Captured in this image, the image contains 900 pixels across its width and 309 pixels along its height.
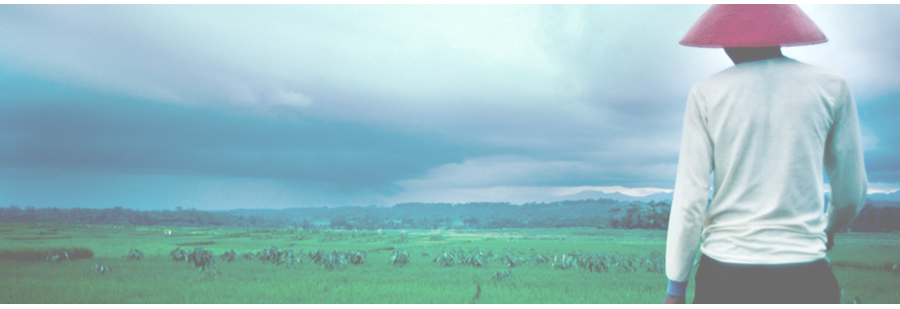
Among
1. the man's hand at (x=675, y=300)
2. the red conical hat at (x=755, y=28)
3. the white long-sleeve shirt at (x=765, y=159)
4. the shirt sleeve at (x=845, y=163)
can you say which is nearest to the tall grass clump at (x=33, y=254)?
the man's hand at (x=675, y=300)

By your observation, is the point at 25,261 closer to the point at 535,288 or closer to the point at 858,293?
the point at 535,288

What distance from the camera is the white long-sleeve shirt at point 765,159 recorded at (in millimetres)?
1984

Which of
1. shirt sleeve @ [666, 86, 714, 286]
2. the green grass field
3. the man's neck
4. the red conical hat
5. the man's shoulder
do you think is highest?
the red conical hat

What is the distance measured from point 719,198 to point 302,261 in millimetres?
13665

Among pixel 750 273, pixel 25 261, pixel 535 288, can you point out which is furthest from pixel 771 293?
pixel 25 261

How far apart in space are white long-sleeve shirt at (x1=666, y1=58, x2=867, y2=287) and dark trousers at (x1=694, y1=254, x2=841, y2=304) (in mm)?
42

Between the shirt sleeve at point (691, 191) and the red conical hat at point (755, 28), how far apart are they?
0.28 metres

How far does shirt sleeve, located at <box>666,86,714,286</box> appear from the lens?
209cm

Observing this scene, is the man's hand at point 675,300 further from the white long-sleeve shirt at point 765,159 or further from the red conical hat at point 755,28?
the red conical hat at point 755,28

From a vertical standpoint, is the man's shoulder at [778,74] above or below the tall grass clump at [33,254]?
above

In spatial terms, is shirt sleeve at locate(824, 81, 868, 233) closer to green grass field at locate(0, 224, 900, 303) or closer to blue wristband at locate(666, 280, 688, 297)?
blue wristband at locate(666, 280, 688, 297)

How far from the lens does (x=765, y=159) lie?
6.55 feet

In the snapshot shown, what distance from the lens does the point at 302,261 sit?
14.1 meters

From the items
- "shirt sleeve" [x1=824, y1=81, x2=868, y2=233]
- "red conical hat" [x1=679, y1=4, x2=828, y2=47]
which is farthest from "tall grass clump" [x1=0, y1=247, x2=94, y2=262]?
"shirt sleeve" [x1=824, y1=81, x2=868, y2=233]
